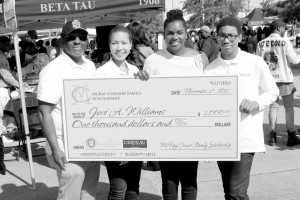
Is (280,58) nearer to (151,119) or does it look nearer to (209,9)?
(151,119)

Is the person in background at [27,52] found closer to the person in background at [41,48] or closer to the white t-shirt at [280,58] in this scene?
the person in background at [41,48]

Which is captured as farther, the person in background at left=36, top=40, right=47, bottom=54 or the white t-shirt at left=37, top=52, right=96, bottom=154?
the person in background at left=36, top=40, right=47, bottom=54

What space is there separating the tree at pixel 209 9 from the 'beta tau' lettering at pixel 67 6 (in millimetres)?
44188

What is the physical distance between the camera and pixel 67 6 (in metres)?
5.37

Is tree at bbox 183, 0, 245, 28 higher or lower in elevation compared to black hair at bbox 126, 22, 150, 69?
higher

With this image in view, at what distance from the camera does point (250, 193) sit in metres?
4.27

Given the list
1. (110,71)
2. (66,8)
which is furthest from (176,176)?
(66,8)

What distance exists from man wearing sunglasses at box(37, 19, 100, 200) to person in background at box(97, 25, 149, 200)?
7.4 inches

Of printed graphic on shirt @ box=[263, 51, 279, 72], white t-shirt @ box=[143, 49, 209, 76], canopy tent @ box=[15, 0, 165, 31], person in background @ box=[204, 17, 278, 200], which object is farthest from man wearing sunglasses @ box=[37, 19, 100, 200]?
printed graphic on shirt @ box=[263, 51, 279, 72]

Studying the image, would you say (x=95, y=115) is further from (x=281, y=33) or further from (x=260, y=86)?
(x=281, y=33)

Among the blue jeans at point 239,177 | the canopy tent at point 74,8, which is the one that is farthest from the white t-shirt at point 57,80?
the canopy tent at point 74,8

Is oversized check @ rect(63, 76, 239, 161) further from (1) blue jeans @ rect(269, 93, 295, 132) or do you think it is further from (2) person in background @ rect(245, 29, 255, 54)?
(2) person in background @ rect(245, 29, 255, 54)

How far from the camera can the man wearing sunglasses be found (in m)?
2.78

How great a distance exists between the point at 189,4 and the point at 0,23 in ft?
168
